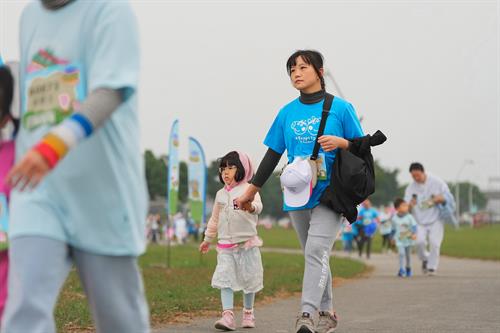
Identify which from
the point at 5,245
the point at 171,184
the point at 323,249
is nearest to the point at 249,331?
the point at 323,249

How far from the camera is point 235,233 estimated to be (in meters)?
8.77

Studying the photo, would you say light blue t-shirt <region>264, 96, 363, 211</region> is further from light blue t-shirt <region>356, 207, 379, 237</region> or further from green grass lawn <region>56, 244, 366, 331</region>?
light blue t-shirt <region>356, 207, 379, 237</region>

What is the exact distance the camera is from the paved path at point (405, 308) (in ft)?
27.1

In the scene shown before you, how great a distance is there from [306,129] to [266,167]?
1.66 ft

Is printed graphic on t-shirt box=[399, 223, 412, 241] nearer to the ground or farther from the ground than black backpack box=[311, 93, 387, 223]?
nearer to the ground

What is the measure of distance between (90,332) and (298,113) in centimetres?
241

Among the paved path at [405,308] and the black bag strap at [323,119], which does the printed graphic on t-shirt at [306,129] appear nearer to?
the black bag strap at [323,119]

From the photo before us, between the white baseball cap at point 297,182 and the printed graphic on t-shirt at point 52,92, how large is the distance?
3651mm

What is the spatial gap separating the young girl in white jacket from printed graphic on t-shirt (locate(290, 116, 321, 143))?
4.87ft

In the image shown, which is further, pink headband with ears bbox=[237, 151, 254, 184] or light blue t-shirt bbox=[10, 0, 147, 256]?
pink headband with ears bbox=[237, 151, 254, 184]

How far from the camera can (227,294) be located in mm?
8516

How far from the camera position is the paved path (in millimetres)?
8273

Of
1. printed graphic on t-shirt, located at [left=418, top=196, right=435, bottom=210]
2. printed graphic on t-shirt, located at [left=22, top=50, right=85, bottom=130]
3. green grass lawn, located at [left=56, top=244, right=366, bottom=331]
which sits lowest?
green grass lawn, located at [left=56, top=244, right=366, bottom=331]

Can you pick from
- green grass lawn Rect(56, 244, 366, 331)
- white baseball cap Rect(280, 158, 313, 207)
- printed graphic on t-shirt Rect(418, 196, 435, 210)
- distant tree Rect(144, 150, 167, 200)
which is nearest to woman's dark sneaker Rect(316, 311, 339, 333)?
→ white baseball cap Rect(280, 158, 313, 207)
